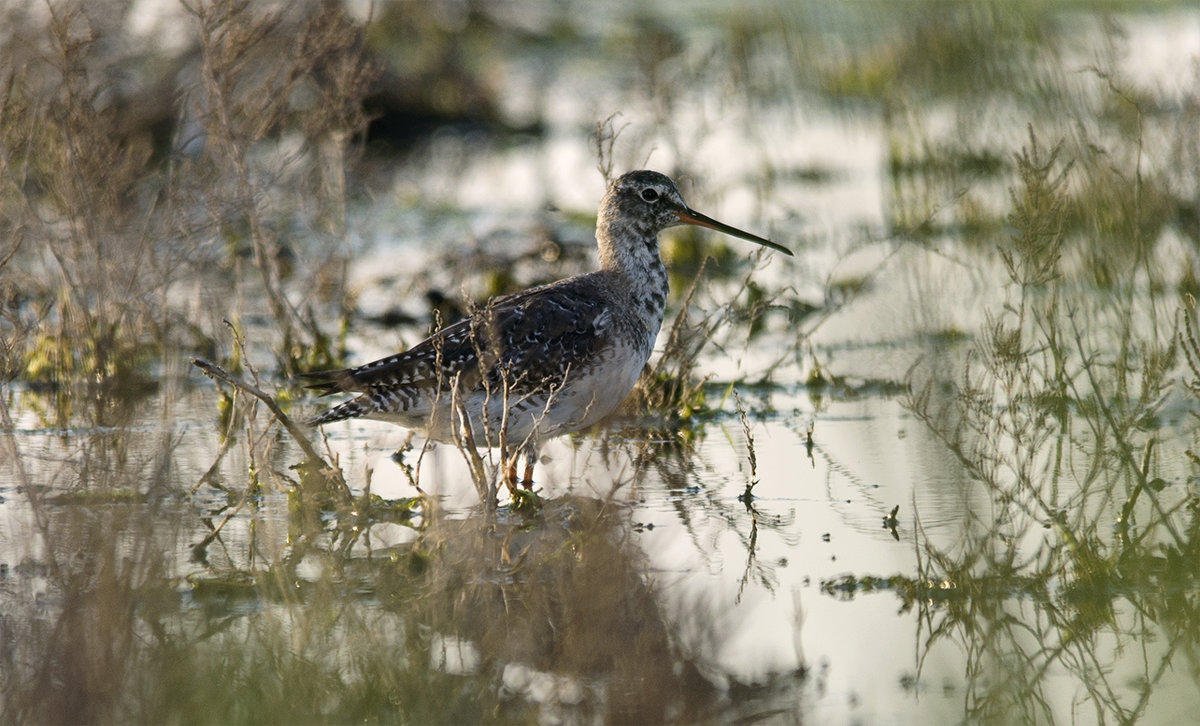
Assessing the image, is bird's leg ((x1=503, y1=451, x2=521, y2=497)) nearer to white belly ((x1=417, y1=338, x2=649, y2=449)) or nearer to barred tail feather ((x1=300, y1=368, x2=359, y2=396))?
white belly ((x1=417, y1=338, x2=649, y2=449))

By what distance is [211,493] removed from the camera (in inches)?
244

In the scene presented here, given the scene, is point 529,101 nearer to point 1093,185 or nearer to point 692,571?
point 1093,185

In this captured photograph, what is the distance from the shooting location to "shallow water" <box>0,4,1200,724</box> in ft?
13.0

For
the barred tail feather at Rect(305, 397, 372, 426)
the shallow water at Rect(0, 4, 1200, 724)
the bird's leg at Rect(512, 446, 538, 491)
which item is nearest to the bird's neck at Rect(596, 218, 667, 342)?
the shallow water at Rect(0, 4, 1200, 724)

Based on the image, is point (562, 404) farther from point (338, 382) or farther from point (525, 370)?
point (338, 382)

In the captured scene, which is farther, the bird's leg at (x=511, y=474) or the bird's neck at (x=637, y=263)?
the bird's neck at (x=637, y=263)

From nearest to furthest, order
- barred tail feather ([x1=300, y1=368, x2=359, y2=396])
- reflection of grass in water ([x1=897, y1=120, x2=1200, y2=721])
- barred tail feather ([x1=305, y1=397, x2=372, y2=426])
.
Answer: reflection of grass in water ([x1=897, y1=120, x2=1200, y2=721]) → barred tail feather ([x1=305, y1=397, x2=372, y2=426]) → barred tail feather ([x1=300, y1=368, x2=359, y2=396])

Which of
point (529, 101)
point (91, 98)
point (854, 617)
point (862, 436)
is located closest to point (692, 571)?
point (854, 617)

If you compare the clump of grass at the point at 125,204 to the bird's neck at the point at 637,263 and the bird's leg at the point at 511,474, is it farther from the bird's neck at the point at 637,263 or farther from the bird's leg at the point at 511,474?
the bird's neck at the point at 637,263

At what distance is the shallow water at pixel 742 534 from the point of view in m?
3.95

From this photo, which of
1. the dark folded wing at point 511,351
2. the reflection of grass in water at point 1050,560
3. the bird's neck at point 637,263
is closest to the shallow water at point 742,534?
the reflection of grass in water at point 1050,560

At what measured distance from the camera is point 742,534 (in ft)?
18.1

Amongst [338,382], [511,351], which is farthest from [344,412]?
[511,351]

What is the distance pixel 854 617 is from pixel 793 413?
3.06 meters
